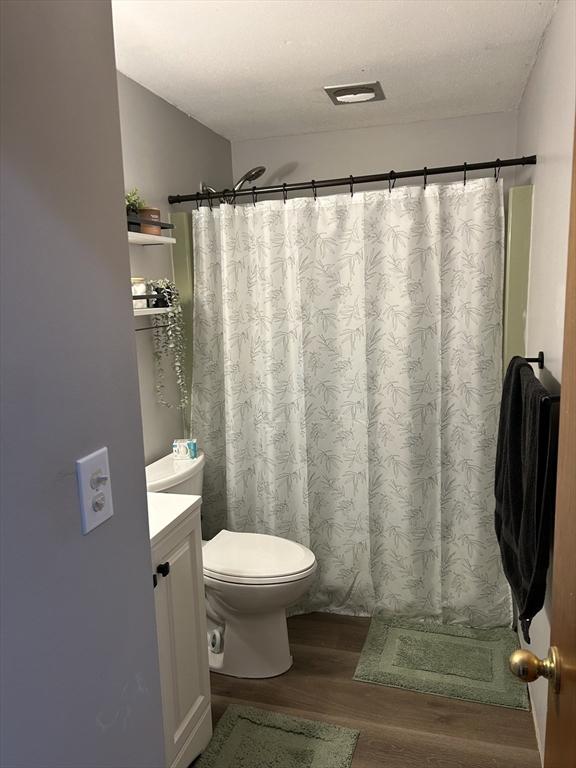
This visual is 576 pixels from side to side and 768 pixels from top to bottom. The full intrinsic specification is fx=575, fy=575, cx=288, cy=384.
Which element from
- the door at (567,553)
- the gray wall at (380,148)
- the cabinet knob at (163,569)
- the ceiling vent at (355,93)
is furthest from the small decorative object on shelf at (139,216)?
the door at (567,553)

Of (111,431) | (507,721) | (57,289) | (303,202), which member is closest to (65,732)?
(111,431)

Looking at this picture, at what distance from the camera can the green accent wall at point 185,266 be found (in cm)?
260

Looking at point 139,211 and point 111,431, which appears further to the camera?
point 139,211

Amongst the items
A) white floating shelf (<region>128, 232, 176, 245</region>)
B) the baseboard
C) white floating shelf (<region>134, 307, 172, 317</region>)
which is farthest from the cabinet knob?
white floating shelf (<region>128, 232, 176, 245</region>)

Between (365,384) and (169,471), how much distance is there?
35.6 inches

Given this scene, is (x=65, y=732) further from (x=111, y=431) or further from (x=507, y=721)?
(x=507, y=721)

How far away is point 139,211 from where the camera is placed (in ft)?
7.00

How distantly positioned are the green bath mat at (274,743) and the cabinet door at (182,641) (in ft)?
0.29

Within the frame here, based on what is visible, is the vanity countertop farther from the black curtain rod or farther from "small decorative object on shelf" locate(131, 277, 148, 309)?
the black curtain rod

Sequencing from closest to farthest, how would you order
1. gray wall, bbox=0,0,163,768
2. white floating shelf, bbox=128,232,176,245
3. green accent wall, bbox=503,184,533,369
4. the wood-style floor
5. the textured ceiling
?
gray wall, bbox=0,0,163,768 → the textured ceiling → the wood-style floor → white floating shelf, bbox=128,232,176,245 → green accent wall, bbox=503,184,533,369

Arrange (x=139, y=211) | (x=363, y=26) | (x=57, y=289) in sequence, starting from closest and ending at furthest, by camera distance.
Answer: (x=57, y=289), (x=363, y=26), (x=139, y=211)

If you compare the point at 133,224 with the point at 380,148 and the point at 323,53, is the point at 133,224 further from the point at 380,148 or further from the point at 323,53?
the point at 380,148

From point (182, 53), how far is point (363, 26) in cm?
62

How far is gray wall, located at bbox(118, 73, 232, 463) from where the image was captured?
2.23m
